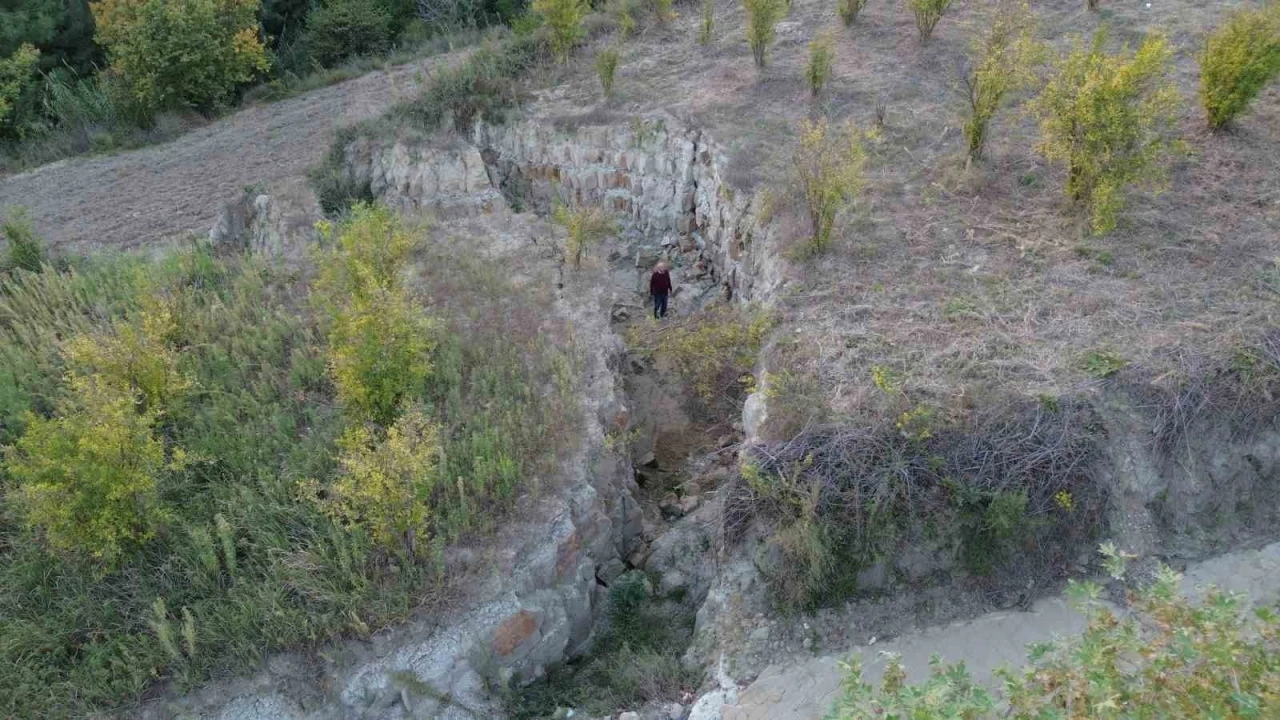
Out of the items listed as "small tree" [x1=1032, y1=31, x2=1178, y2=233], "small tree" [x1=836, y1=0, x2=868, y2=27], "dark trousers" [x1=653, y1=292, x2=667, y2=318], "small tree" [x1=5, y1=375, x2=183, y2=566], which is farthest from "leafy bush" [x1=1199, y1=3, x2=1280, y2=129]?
"small tree" [x1=5, y1=375, x2=183, y2=566]

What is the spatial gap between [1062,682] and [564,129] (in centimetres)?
1228

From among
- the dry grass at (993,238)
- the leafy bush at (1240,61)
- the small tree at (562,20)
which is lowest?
the dry grass at (993,238)

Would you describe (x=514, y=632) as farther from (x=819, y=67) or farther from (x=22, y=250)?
(x=819, y=67)

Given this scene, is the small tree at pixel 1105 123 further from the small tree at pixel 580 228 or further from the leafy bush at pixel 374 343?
the leafy bush at pixel 374 343

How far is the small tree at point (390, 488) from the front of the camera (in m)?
6.97

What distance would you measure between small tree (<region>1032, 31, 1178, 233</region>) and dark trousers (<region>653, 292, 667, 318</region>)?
5.35m

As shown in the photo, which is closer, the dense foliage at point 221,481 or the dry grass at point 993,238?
the dense foliage at point 221,481

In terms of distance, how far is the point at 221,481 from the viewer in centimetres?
825

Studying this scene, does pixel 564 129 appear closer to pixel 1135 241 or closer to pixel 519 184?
pixel 519 184

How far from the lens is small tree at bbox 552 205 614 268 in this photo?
11867 mm

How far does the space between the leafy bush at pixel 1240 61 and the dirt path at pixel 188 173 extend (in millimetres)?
12966

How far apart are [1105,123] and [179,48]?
16.6m

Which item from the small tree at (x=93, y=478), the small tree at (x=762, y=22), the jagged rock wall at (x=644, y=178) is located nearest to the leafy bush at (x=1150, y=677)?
the small tree at (x=93, y=478)

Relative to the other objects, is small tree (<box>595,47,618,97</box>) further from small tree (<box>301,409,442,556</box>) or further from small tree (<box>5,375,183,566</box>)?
small tree (<box>5,375,183,566</box>)
